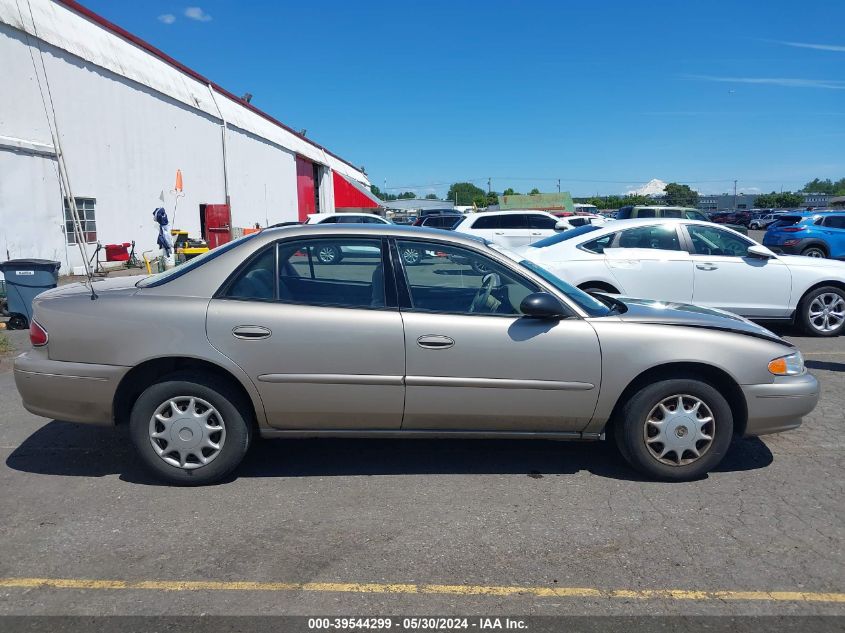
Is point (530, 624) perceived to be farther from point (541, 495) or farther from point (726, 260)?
point (726, 260)

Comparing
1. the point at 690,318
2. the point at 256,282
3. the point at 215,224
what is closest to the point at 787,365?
the point at 690,318

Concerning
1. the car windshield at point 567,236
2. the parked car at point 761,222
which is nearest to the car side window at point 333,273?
the car windshield at point 567,236

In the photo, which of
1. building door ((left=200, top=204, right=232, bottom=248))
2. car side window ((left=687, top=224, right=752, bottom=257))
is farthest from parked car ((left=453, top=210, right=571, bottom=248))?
building door ((left=200, top=204, right=232, bottom=248))

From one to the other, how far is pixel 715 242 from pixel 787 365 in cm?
494

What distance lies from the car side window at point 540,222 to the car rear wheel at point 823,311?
9.45 metres

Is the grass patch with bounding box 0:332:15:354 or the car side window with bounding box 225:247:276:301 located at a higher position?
the car side window with bounding box 225:247:276:301

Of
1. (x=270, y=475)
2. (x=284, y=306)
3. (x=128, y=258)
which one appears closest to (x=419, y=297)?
(x=284, y=306)

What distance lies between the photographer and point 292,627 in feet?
9.55

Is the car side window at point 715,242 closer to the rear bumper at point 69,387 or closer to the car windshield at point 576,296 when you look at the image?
the car windshield at point 576,296

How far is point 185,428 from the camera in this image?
13.9 feet

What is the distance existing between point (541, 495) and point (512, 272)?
143cm

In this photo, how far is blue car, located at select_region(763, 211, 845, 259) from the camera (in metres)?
20.2

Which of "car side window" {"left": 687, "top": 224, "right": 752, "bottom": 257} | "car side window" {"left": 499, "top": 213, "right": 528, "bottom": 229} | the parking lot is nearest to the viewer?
the parking lot

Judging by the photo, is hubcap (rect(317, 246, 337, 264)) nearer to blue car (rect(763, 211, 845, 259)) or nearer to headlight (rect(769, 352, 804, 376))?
headlight (rect(769, 352, 804, 376))
